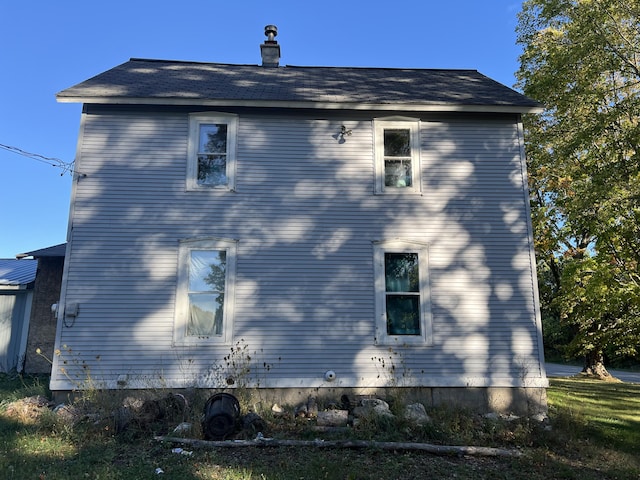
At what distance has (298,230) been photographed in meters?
8.86

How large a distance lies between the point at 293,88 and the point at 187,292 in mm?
5151

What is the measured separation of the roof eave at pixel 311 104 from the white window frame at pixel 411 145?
0.31m

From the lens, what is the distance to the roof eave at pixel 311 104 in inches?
348

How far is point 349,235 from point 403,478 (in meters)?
4.72

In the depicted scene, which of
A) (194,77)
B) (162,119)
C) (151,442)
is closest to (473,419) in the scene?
(151,442)

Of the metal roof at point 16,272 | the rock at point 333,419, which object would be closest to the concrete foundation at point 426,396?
the rock at point 333,419

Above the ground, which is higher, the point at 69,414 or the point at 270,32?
the point at 270,32

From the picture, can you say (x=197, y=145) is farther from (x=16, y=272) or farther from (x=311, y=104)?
(x=16, y=272)

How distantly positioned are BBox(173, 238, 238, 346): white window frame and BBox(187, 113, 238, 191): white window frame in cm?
115

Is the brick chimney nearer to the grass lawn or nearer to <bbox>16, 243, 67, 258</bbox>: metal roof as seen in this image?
<bbox>16, 243, 67, 258</bbox>: metal roof

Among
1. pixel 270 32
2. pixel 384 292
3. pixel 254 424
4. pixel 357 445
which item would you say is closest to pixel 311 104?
pixel 384 292

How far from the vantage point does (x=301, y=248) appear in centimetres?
878

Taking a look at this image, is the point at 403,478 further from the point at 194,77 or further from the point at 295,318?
the point at 194,77

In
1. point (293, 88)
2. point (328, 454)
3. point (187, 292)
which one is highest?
point (293, 88)
